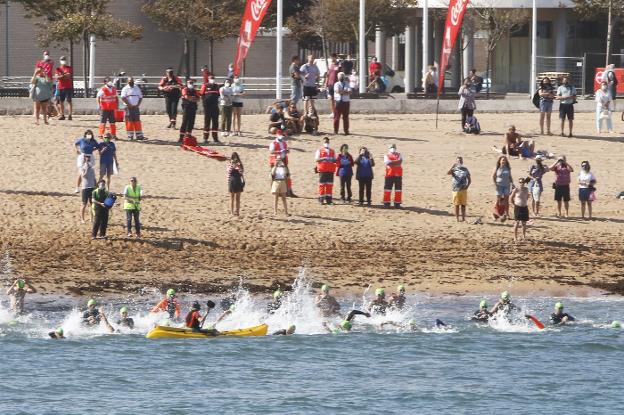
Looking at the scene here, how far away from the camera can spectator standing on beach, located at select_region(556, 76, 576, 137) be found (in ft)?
144

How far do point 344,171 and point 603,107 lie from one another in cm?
1163

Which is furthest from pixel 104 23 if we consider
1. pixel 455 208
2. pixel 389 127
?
pixel 455 208

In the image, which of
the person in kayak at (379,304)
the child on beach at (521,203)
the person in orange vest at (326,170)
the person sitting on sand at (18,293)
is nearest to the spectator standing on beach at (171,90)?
the person in orange vest at (326,170)

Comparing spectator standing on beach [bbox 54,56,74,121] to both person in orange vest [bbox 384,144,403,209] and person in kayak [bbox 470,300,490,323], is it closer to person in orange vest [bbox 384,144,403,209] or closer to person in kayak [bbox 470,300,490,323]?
person in orange vest [bbox 384,144,403,209]

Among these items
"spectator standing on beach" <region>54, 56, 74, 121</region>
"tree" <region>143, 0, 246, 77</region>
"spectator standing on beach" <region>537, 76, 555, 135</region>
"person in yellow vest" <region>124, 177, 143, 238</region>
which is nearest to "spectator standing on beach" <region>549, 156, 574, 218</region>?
"spectator standing on beach" <region>537, 76, 555, 135</region>

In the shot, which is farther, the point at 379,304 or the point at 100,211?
the point at 100,211

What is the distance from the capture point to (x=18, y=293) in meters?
29.4

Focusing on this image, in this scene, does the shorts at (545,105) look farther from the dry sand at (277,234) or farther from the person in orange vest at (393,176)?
the person in orange vest at (393,176)

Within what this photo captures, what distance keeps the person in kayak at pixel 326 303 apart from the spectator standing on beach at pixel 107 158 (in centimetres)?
743

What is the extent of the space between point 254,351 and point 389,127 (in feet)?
55.2

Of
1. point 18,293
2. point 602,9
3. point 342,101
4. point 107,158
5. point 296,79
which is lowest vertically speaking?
point 18,293

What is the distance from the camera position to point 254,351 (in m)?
30.2

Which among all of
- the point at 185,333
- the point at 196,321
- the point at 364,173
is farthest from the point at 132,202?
the point at 364,173

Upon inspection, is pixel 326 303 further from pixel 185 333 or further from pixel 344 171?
pixel 344 171
